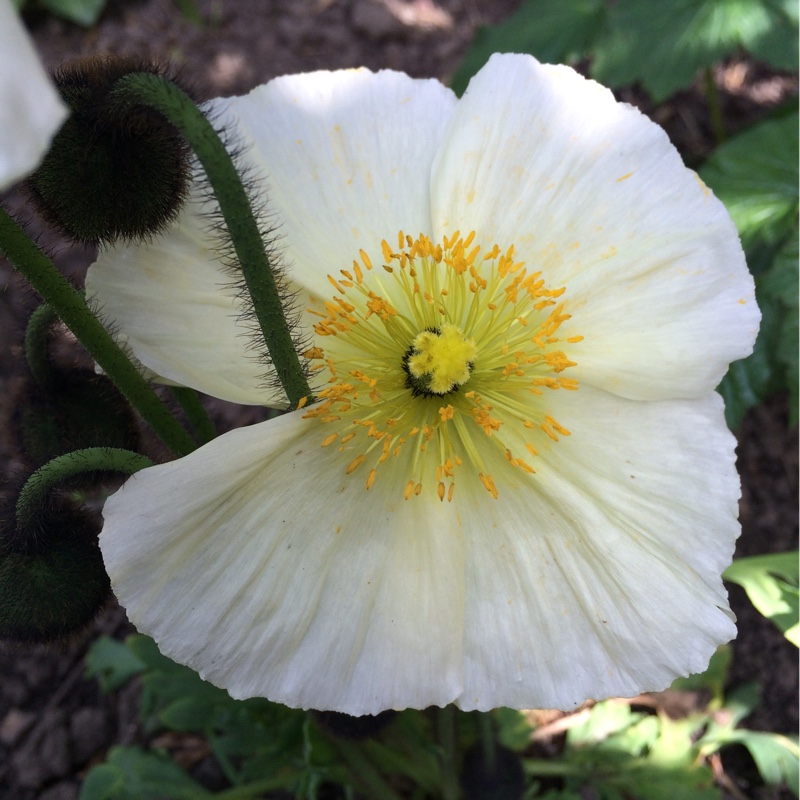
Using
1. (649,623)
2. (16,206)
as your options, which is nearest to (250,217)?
(649,623)

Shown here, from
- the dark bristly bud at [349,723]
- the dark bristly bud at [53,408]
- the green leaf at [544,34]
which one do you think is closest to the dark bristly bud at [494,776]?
the dark bristly bud at [349,723]

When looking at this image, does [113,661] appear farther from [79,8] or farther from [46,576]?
[79,8]

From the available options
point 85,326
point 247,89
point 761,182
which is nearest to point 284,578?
point 85,326

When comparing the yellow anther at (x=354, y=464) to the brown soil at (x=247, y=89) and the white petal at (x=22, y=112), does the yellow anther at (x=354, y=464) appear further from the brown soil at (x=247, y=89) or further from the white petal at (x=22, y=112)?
the brown soil at (x=247, y=89)

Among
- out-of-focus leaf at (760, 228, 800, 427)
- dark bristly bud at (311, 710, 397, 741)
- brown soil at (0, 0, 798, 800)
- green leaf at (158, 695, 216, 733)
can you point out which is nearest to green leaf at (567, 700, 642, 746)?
brown soil at (0, 0, 798, 800)

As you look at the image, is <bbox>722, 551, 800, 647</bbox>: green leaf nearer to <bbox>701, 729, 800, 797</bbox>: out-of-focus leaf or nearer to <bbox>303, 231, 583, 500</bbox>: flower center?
<bbox>701, 729, 800, 797</bbox>: out-of-focus leaf

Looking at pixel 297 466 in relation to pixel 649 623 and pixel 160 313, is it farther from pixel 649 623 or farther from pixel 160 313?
pixel 649 623
